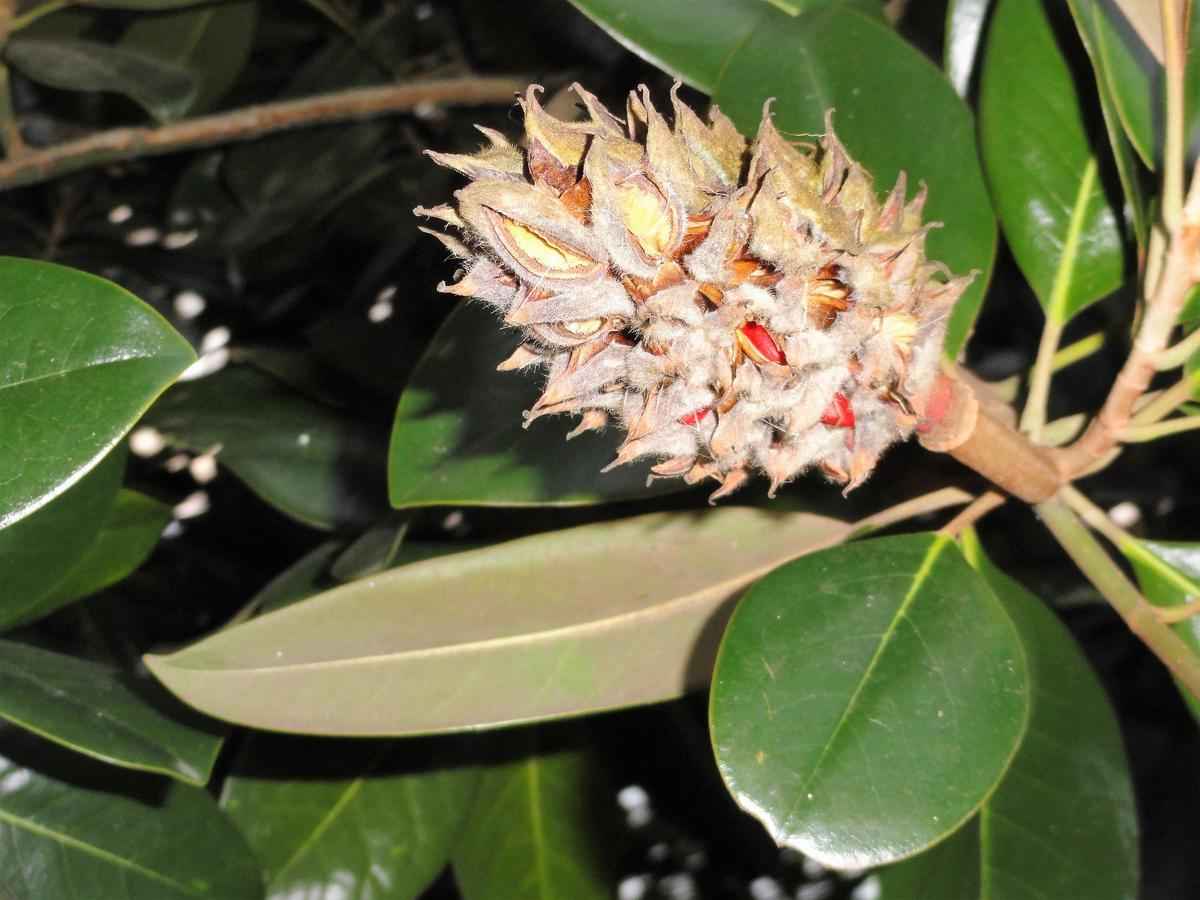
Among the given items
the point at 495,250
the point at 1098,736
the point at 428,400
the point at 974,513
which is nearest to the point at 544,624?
the point at 428,400

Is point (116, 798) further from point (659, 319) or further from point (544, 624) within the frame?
point (659, 319)

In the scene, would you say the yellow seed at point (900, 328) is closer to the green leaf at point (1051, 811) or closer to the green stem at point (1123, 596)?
the green stem at point (1123, 596)

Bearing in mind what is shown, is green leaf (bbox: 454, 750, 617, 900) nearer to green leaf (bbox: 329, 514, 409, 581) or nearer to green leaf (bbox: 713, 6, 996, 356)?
green leaf (bbox: 329, 514, 409, 581)

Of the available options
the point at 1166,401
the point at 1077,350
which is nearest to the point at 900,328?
the point at 1166,401

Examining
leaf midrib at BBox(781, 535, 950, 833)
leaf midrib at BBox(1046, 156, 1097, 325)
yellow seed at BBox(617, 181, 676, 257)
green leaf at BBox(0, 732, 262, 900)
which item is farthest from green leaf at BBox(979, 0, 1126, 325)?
green leaf at BBox(0, 732, 262, 900)

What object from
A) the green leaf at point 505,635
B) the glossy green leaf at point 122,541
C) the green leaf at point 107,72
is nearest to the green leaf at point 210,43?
the green leaf at point 107,72

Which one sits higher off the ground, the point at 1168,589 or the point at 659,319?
the point at 659,319

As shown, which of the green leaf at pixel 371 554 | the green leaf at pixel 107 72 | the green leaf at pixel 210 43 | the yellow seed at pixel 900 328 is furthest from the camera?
the green leaf at pixel 210 43
